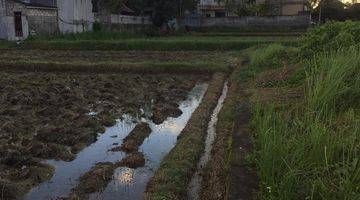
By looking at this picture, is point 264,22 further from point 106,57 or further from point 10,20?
point 106,57

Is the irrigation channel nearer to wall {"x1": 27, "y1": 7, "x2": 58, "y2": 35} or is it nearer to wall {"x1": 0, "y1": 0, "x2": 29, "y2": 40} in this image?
wall {"x1": 0, "y1": 0, "x2": 29, "y2": 40}

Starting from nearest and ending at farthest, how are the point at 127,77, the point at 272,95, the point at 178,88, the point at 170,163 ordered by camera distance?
the point at 170,163 → the point at 272,95 → the point at 178,88 → the point at 127,77

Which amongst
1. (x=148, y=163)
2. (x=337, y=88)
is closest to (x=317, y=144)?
(x=337, y=88)

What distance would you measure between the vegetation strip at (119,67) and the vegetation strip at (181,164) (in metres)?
7.06

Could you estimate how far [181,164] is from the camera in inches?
240

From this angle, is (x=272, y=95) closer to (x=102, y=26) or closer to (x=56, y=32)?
(x=56, y=32)

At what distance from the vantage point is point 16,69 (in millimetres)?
16406

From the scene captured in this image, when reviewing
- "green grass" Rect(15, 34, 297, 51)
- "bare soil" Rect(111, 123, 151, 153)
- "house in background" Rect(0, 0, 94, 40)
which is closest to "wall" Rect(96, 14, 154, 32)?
"house in background" Rect(0, 0, 94, 40)

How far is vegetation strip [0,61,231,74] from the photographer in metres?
16.1

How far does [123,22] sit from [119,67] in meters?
21.2

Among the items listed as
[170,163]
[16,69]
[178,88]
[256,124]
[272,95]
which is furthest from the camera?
[16,69]

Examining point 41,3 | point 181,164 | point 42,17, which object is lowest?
point 181,164

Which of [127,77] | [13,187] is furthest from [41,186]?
[127,77]

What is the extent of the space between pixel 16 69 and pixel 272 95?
1083 centimetres
